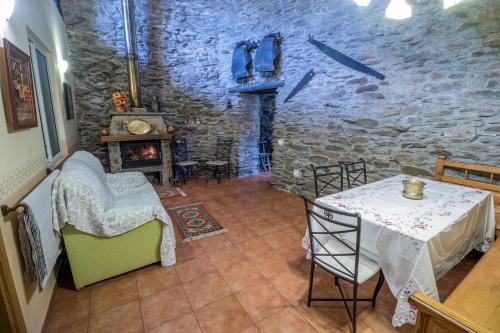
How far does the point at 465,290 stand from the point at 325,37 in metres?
3.27

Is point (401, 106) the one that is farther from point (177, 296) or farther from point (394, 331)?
point (177, 296)

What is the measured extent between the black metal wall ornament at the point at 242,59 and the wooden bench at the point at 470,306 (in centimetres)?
413

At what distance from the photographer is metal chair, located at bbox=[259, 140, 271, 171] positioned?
609 cm

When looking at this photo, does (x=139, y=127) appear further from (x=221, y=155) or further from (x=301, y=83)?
(x=301, y=83)

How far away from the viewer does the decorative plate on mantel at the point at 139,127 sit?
4422 mm

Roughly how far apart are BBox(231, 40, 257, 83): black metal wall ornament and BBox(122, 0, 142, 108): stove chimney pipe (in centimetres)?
180

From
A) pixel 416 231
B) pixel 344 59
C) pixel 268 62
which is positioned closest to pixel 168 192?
pixel 268 62

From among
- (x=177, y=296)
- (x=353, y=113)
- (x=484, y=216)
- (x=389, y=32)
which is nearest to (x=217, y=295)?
(x=177, y=296)

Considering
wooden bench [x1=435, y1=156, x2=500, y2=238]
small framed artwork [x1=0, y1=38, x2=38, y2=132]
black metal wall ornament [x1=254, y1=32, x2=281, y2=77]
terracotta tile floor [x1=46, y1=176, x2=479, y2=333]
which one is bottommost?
terracotta tile floor [x1=46, y1=176, x2=479, y2=333]

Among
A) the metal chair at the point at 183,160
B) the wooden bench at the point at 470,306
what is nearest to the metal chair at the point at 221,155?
the metal chair at the point at 183,160

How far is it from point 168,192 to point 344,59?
11.4 ft

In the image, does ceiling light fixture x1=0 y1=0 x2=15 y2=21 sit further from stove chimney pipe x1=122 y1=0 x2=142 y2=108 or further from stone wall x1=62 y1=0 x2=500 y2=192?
stone wall x1=62 y1=0 x2=500 y2=192

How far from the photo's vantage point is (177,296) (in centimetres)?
191

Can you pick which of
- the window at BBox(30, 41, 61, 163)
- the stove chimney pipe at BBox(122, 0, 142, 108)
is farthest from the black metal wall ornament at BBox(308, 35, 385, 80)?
the window at BBox(30, 41, 61, 163)
